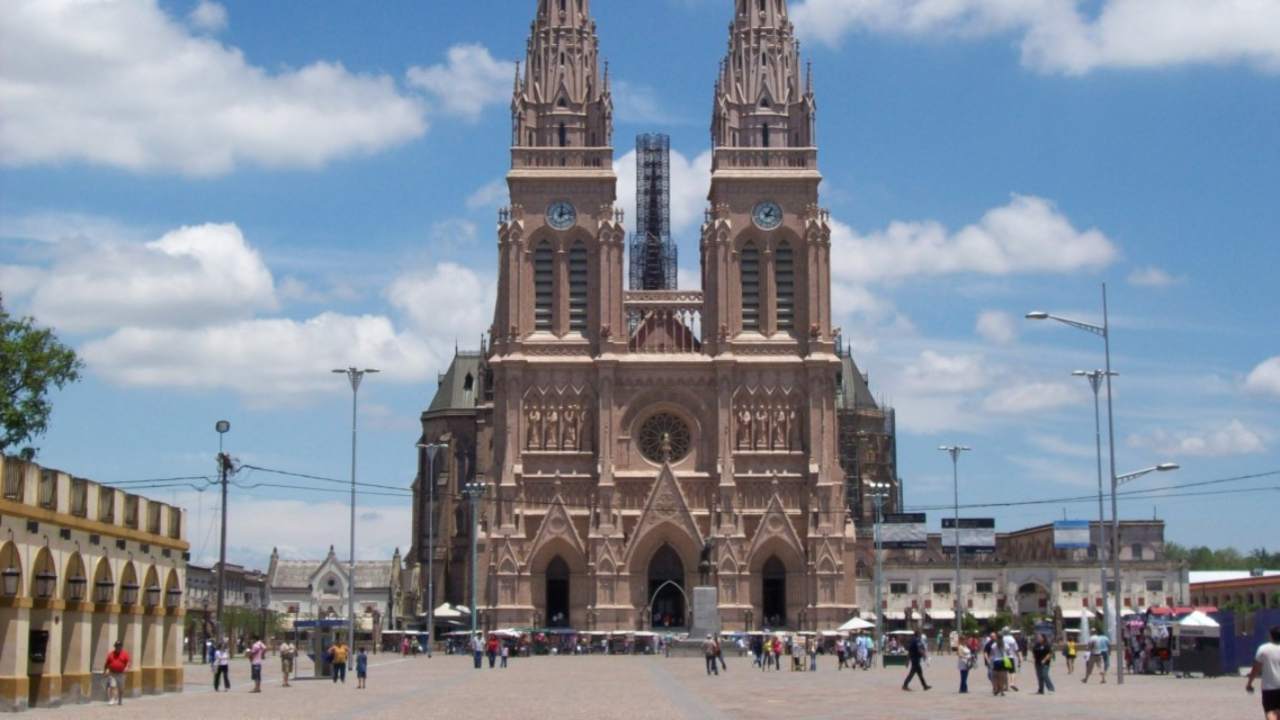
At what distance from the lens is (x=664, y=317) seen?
109 metres

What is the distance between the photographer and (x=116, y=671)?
42.6 metres

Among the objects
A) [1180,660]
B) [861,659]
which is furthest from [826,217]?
[1180,660]

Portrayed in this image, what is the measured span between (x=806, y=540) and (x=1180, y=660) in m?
48.5

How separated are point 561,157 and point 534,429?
17.6 meters

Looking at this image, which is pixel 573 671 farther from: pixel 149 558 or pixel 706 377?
pixel 706 377

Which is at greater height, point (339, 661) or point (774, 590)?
point (774, 590)

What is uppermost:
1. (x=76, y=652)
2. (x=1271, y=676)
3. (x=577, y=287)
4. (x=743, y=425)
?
(x=577, y=287)

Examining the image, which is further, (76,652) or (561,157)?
(561,157)

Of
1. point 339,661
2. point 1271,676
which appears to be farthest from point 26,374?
point 1271,676

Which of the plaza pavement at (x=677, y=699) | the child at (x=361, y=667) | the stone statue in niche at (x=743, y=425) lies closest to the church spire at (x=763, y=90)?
the stone statue in niche at (x=743, y=425)

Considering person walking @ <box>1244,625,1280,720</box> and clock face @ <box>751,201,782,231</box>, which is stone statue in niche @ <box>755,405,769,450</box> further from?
person walking @ <box>1244,625,1280,720</box>

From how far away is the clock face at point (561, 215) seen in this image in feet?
352

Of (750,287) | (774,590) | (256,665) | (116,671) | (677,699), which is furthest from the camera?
(750,287)

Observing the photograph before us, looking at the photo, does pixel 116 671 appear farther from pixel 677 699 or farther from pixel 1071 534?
pixel 1071 534
